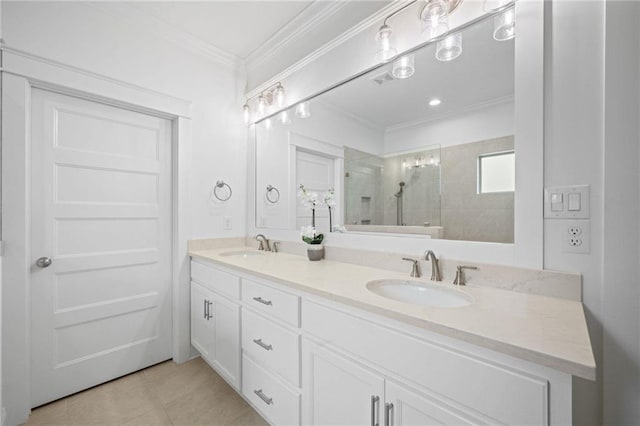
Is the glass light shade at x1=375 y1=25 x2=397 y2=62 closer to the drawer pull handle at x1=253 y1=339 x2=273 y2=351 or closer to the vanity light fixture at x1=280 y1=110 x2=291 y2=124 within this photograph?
the vanity light fixture at x1=280 y1=110 x2=291 y2=124

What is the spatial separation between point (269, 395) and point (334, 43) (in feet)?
7.01

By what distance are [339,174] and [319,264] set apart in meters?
0.63

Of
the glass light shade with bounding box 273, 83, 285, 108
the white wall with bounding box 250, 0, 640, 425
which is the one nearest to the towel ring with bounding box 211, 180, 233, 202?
the glass light shade with bounding box 273, 83, 285, 108

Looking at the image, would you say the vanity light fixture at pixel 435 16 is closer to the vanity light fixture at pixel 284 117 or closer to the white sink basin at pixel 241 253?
the vanity light fixture at pixel 284 117

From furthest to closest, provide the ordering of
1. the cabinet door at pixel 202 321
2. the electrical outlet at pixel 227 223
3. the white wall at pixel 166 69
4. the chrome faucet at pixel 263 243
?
the electrical outlet at pixel 227 223
the chrome faucet at pixel 263 243
the cabinet door at pixel 202 321
the white wall at pixel 166 69

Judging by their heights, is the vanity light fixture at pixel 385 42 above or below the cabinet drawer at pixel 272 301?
above

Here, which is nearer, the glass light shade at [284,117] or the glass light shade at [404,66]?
the glass light shade at [404,66]

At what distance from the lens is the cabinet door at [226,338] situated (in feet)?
5.41

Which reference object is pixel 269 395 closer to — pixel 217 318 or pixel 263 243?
pixel 217 318

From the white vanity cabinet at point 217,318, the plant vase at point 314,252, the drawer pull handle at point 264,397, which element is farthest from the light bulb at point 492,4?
the drawer pull handle at point 264,397

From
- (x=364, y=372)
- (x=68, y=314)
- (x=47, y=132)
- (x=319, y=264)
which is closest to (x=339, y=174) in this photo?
(x=319, y=264)

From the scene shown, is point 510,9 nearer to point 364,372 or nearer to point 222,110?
point 364,372

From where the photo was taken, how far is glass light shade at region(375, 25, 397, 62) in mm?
1464

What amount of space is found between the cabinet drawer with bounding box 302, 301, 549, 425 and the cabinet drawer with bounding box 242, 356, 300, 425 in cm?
45
